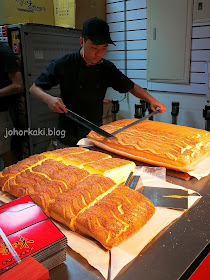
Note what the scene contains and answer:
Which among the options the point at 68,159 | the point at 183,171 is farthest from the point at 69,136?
the point at 183,171

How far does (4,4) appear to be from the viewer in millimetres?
3502

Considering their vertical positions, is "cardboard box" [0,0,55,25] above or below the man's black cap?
above

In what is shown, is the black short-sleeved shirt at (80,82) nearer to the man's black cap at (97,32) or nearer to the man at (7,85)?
the man's black cap at (97,32)

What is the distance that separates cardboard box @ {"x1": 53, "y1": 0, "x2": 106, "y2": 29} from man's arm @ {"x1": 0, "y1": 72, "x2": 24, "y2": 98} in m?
1.22

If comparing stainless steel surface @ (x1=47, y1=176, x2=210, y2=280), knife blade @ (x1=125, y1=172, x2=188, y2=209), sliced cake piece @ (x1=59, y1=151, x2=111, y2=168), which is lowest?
stainless steel surface @ (x1=47, y1=176, x2=210, y2=280)

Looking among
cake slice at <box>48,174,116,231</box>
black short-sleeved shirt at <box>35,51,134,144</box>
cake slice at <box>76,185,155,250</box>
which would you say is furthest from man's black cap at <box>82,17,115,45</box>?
cake slice at <box>76,185,155,250</box>

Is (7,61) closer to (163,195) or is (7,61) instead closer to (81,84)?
(81,84)

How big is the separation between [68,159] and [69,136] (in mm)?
1156

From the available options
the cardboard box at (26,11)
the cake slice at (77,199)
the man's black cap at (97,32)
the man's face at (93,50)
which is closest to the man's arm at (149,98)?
the man's face at (93,50)

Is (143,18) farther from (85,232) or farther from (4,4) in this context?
(85,232)

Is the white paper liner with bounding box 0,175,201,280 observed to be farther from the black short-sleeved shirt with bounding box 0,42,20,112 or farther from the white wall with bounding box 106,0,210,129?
the black short-sleeved shirt with bounding box 0,42,20,112

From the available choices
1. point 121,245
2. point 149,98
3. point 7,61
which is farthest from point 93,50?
point 121,245

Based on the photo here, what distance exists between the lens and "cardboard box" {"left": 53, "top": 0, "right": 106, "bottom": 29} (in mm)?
3854

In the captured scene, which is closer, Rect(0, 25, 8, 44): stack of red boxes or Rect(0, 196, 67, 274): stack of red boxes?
Rect(0, 196, 67, 274): stack of red boxes
